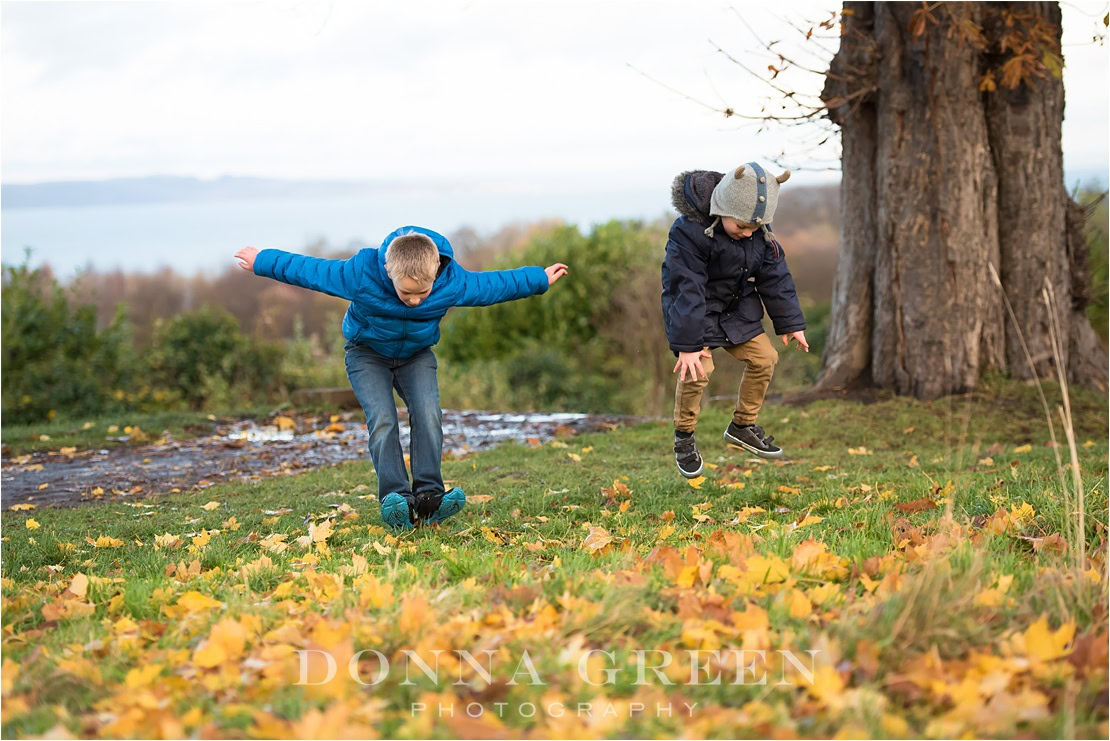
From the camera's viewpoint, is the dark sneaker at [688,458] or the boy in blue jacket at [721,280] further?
the dark sneaker at [688,458]

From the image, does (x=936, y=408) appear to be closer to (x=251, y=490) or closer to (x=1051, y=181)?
(x=1051, y=181)

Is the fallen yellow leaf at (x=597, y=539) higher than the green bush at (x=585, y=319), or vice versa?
the green bush at (x=585, y=319)

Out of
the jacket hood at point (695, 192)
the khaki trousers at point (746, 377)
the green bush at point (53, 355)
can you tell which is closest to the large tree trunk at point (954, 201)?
the khaki trousers at point (746, 377)

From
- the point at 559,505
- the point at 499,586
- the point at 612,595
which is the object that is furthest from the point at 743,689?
the point at 559,505

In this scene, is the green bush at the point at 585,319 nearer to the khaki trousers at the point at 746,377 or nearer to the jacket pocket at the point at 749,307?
the khaki trousers at the point at 746,377

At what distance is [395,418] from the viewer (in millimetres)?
5527

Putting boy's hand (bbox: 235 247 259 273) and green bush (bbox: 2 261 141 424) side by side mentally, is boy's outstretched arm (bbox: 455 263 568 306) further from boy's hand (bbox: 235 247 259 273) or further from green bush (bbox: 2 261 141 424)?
green bush (bbox: 2 261 141 424)

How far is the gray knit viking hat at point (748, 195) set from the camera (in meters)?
5.52

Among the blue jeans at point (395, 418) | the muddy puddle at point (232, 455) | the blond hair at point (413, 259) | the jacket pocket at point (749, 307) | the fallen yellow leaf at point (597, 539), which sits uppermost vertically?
the blond hair at point (413, 259)

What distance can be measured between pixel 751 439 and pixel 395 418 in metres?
2.50

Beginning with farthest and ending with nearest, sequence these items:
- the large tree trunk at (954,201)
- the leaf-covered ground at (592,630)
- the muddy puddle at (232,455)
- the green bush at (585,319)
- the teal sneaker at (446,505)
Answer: the green bush at (585,319) → the large tree trunk at (954,201) → the muddy puddle at (232,455) → the teal sneaker at (446,505) → the leaf-covered ground at (592,630)

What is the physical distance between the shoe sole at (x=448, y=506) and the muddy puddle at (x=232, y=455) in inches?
135

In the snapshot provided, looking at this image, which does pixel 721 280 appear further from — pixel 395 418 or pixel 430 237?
pixel 395 418

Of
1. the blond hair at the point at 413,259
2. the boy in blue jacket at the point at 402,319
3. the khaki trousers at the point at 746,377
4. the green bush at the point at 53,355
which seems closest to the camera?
the blond hair at the point at 413,259
